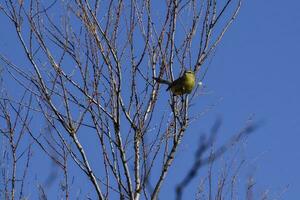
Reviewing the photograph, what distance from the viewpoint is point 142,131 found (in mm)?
3113

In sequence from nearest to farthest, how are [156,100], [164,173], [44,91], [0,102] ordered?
[164,173]
[44,91]
[156,100]
[0,102]

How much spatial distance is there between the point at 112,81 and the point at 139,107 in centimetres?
22

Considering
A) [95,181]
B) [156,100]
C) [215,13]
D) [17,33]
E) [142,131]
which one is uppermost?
[215,13]

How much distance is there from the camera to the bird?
10.8ft

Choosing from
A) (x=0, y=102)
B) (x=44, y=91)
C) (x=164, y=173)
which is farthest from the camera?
(x=0, y=102)

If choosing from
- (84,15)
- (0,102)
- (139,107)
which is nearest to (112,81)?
(139,107)

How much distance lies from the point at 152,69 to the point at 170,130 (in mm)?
409

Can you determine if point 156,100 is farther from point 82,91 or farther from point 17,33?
point 17,33

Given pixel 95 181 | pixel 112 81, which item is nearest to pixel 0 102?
pixel 112 81

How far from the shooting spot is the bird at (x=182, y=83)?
3295 mm

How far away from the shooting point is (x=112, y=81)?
10.4 feet

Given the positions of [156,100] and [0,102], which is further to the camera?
[0,102]

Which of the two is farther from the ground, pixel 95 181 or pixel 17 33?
pixel 17 33

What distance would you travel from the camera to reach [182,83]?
12.0 ft
